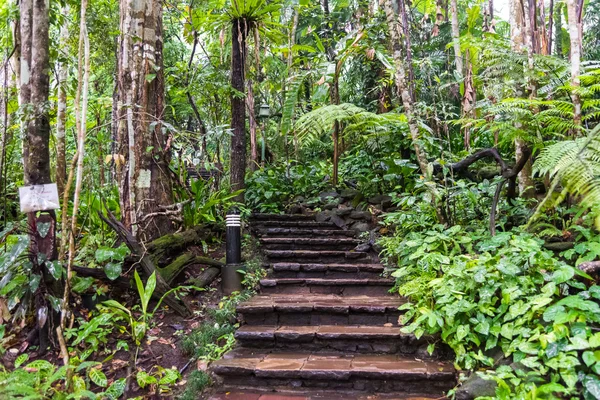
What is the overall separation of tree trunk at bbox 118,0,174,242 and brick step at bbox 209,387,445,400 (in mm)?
1852

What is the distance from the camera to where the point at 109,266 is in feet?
10.1

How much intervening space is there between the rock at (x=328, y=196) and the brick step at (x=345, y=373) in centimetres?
322

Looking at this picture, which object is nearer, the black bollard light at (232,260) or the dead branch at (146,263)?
the dead branch at (146,263)

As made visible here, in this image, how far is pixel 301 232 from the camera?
16.7 ft

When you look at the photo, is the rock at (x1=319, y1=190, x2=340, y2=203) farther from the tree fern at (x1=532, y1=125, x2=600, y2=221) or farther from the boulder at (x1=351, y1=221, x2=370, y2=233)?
the tree fern at (x1=532, y1=125, x2=600, y2=221)

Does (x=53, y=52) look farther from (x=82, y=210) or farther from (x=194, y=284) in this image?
(x=194, y=284)

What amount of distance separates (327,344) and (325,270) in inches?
47.0

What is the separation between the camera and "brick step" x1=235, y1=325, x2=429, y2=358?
288 cm

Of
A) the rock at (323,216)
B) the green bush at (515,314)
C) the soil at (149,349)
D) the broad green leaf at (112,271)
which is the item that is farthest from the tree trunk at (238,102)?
the green bush at (515,314)

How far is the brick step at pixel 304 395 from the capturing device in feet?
8.23

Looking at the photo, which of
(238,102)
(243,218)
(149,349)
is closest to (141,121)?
(238,102)

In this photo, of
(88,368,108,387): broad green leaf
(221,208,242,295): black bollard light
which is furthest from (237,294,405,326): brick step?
(88,368,108,387): broad green leaf

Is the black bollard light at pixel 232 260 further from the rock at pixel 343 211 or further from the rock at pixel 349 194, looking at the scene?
the rock at pixel 349 194

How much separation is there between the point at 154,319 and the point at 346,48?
4479 mm
